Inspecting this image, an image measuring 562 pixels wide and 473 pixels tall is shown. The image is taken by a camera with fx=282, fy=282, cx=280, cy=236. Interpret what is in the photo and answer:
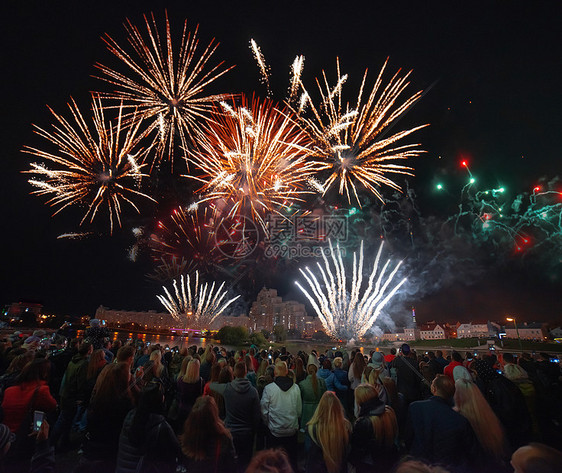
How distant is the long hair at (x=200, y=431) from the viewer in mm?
2879

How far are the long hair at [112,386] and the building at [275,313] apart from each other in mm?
88626

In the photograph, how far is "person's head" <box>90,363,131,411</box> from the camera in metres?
3.28

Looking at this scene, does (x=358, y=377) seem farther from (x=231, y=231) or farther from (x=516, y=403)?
(x=231, y=231)

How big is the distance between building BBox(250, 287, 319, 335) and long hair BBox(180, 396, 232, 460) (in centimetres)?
8903

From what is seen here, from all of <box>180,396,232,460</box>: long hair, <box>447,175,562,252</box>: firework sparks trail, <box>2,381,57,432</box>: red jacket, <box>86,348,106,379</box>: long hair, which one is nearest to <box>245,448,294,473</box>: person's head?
<box>180,396,232,460</box>: long hair

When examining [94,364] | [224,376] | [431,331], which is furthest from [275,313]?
[224,376]

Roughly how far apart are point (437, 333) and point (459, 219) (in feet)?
217

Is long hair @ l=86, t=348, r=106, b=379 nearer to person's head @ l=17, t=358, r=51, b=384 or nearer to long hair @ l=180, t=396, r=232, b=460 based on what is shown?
person's head @ l=17, t=358, r=51, b=384

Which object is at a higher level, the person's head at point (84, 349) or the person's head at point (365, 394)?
the person's head at point (84, 349)

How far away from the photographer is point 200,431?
2885 mm

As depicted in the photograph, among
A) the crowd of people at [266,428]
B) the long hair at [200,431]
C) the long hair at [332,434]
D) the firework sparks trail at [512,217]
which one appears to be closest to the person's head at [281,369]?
the crowd of people at [266,428]

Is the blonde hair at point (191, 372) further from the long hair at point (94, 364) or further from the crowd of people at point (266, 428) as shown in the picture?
the long hair at point (94, 364)

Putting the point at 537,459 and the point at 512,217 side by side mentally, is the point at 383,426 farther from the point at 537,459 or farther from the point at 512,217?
the point at 512,217

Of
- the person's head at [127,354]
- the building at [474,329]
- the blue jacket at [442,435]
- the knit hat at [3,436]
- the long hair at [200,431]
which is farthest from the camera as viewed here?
the building at [474,329]
